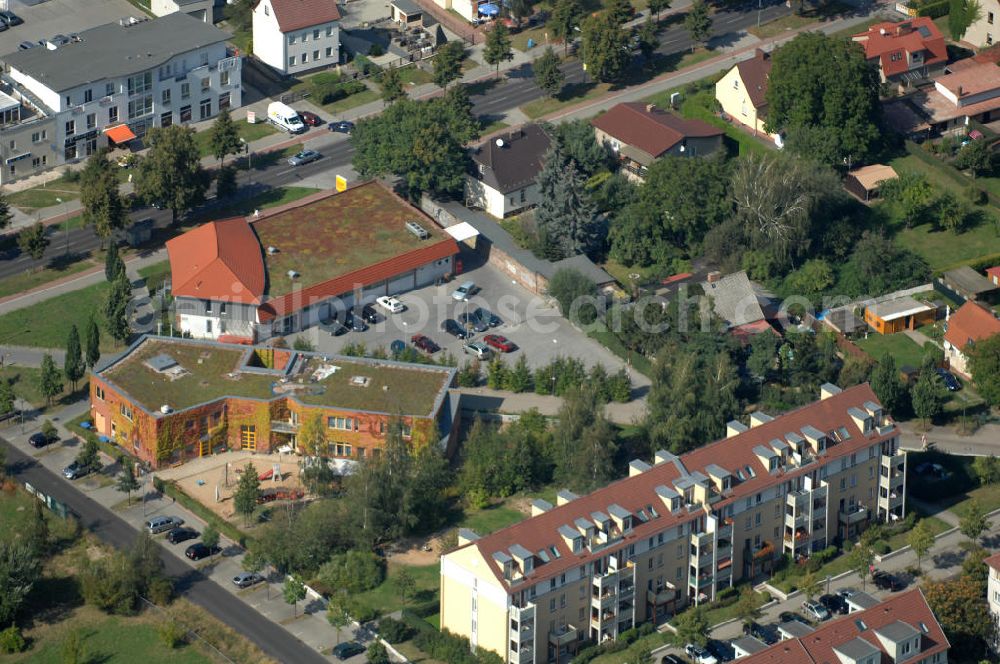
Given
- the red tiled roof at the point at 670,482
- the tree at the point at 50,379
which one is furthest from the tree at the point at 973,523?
the tree at the point at 50,379

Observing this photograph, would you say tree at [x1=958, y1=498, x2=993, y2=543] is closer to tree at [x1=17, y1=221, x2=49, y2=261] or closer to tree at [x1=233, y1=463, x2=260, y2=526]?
tree at [x1=233, y1=463, x2=260, y2=526]

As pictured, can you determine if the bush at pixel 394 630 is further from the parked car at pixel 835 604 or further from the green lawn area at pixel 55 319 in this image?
the green lawn area at pixel 55 319

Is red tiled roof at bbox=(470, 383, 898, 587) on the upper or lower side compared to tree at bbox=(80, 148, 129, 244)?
upper

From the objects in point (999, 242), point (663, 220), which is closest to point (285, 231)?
point (663, 220)

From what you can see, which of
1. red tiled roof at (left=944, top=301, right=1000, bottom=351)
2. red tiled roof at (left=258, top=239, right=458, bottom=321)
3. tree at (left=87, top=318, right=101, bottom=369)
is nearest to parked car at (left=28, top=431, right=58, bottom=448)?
tree at (left=87, top=318, right=101, bottom=369)

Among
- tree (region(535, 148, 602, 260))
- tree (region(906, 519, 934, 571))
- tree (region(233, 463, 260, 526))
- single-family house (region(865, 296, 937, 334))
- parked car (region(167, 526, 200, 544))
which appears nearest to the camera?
tree (region(906, 519, 934, 571))
